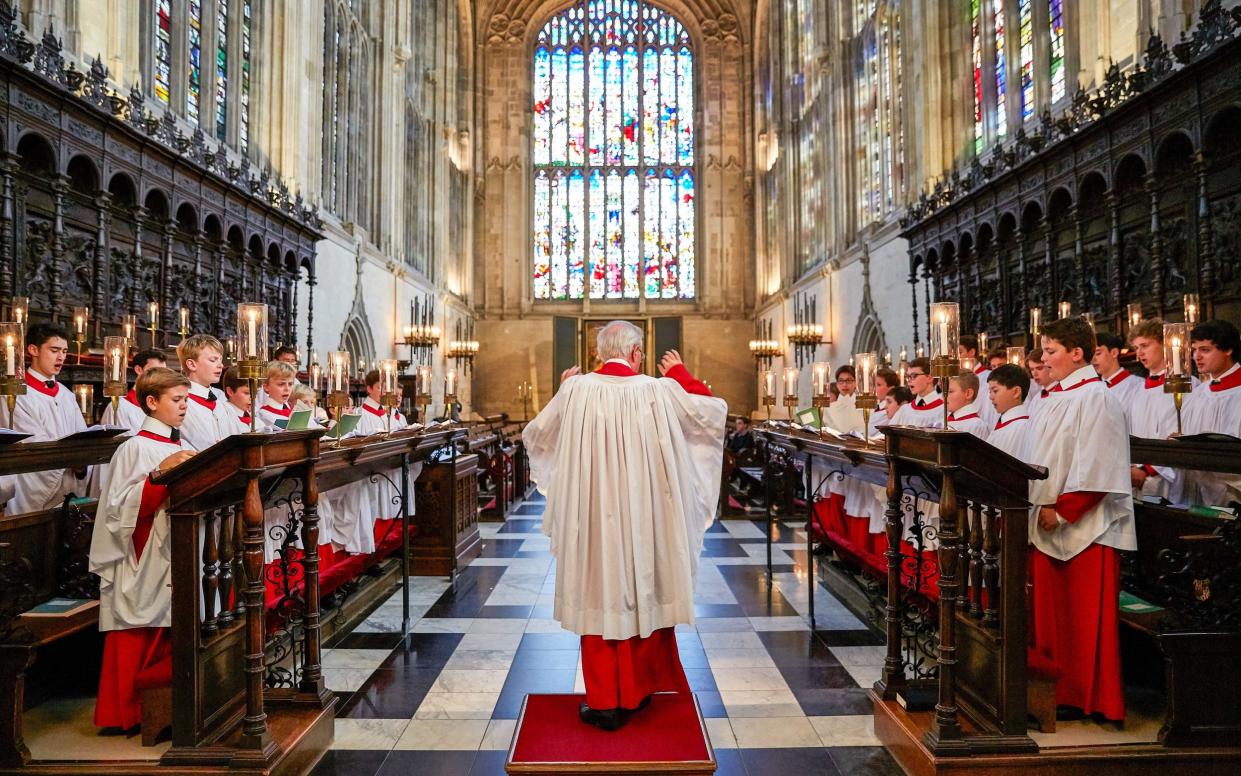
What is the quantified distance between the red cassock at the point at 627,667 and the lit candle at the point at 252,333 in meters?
1.48

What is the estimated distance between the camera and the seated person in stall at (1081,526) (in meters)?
3.03

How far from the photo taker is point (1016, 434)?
3721 mm

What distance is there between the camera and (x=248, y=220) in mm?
10523

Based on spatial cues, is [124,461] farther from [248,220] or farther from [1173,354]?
[248,220]

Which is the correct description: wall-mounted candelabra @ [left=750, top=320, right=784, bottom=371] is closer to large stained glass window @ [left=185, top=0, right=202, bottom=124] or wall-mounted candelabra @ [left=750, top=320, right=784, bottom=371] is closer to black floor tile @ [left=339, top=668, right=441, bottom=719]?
large stained glass window @ [left=185, top=0, right=202, bottom=124]

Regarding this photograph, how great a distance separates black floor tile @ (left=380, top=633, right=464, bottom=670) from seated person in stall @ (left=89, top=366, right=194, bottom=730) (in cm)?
155

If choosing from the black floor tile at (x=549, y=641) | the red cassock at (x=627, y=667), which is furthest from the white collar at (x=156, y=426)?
the black floor tile at (x=549, y=641)

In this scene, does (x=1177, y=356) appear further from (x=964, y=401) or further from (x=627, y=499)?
(x=627, y=499)

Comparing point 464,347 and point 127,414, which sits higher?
point 464,347

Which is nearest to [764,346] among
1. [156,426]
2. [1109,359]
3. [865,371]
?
[865,371]

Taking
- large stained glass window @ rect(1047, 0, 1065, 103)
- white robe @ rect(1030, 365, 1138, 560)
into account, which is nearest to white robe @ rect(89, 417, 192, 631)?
white robe @ rect(1030, 365, 1138, 560)

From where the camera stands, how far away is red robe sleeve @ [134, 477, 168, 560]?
2.97m

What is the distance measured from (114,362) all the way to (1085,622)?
572 cm

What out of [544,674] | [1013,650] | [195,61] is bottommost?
[544,674]
